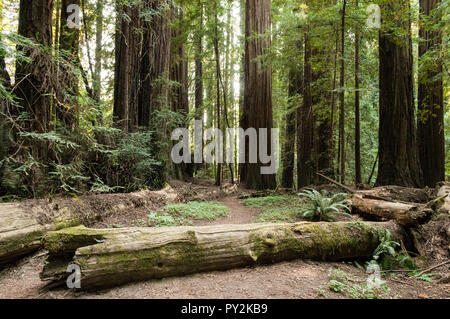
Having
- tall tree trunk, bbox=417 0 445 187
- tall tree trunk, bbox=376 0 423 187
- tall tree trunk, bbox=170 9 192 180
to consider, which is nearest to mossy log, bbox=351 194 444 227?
tall tree trunk, bbox=376 0 423 187

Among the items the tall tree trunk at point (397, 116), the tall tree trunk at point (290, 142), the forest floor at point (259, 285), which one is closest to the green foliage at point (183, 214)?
the forest floor at point (259, 285)

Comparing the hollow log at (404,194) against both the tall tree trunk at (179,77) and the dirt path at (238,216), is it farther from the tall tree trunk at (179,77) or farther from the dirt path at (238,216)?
the tall tree trunk at (179,77)

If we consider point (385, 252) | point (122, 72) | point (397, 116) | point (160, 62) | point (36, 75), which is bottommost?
point (385, 252)

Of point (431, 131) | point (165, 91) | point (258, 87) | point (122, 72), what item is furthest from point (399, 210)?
point (258, 87)

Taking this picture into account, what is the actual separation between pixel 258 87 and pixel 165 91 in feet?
14.7

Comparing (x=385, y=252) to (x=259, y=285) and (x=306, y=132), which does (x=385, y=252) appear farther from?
(x=306, y=132)

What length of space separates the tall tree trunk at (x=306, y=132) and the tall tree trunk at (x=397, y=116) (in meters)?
2.26

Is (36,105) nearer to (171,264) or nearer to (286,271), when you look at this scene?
(171,264)

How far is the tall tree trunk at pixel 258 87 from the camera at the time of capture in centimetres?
1092

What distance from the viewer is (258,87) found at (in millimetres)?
11352

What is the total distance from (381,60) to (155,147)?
7.79m

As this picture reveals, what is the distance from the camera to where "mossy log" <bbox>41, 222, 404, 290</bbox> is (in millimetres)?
2609
